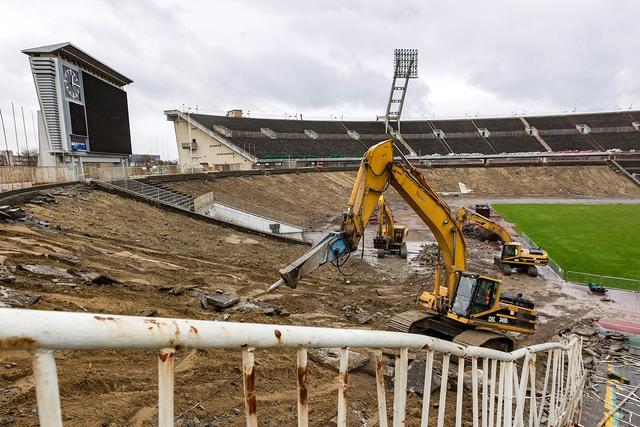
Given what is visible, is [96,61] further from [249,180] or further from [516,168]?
[516,168]

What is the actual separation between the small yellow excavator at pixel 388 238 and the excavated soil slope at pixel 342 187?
10864mm

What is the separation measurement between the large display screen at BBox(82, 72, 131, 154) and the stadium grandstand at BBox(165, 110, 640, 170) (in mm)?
27723

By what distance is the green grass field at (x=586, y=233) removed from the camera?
2184cm

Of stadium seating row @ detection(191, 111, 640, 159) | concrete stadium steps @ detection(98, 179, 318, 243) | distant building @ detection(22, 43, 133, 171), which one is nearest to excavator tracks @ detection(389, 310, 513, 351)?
concrete stadium steps @ detection(98, 179, 318, 243)

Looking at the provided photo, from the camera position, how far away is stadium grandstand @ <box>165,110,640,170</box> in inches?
2511

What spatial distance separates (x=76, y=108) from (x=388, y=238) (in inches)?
928

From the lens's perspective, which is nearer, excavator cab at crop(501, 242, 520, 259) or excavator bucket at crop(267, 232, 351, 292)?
excavator bucket at crop(267, 232, 351, 292)

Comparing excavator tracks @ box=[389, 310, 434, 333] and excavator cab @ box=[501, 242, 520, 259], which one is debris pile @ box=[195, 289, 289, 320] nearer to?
excavator tracks @ box=[389, 310, 434, 333]

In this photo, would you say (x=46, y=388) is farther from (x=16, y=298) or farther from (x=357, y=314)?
(x=357, y=314)

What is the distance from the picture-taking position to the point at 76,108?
87.9 ft

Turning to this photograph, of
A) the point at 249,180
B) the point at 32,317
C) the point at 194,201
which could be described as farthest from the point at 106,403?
the point at 249,180

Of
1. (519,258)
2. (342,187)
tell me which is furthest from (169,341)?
(342,187)

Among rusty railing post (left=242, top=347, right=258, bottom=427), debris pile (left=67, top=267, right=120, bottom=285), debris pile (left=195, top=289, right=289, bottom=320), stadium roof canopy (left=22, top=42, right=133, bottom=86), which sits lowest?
debris pile (left=195, top=289, right=289, bottom=320)

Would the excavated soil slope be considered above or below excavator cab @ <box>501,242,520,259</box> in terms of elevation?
above
